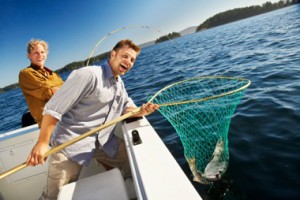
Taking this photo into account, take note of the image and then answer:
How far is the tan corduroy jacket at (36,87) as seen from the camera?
3.25 metres

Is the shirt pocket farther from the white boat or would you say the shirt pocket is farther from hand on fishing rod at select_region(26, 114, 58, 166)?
hand on fishing rod at select_region(26, 114, 58, 166)

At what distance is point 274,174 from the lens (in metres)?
3.37

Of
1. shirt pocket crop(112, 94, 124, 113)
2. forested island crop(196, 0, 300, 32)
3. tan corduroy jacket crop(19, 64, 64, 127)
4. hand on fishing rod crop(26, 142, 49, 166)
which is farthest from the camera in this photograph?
forested island crop(196, 0, 300, 32)

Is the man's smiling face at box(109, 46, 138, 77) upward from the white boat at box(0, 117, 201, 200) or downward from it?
upward

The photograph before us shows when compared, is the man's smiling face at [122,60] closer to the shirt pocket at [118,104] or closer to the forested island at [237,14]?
the shirt pocket at [118,104]

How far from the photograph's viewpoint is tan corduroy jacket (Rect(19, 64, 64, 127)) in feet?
10.6

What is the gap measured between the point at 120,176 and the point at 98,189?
0.27 metres

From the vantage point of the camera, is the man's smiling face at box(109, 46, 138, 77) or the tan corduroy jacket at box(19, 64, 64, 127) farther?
the tan corduroy jacket at box(19, 64, 64, 127)

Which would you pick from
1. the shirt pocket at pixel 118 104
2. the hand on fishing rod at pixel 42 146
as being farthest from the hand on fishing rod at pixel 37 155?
the shirt pocket at pixel 118 104

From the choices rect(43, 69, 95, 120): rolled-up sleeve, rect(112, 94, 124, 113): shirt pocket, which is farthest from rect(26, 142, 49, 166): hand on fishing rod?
rect(112, 94, 124, 113): shirt pocket

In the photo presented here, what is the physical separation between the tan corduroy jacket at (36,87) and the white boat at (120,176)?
0.43 meters

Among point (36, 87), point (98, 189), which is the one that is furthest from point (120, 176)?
point (36, 87)

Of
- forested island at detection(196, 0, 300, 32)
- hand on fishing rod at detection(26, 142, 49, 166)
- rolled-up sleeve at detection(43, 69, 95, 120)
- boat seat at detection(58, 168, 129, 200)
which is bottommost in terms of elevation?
forested island at detection(196, 0, 300, 32)

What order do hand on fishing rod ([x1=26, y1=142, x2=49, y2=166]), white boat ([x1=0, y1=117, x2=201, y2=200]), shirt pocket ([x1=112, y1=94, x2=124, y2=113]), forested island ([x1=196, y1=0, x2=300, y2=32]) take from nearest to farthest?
→ white boat ([x1=0, y1=117, x2=201, y2=200]) < hand on fishing rod ([x1=26, y1=142, x2=49, y2=166]) < shirt pocket ([x1=112, y1=94, x2=124, y2=113]) < forested island ([x1=196, y1=0, x2=300, y2=32])
